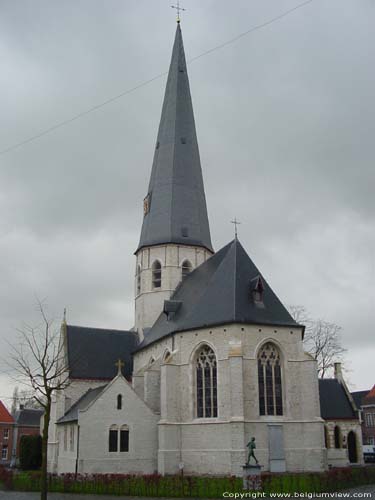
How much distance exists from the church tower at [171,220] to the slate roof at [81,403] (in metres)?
6.46

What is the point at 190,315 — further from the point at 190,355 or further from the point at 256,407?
the point at 256,407

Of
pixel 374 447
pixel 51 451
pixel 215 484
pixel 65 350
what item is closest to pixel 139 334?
pixel 65 350

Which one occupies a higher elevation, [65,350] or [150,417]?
[65,350]

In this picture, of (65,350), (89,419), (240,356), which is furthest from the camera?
(65,350)

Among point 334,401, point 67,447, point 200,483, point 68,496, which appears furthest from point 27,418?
point 200,483

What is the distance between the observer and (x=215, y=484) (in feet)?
64.7

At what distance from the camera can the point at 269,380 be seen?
27000mm

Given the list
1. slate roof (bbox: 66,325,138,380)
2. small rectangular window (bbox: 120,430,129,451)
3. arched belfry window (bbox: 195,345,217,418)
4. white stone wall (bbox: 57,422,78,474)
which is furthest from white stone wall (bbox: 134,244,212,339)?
small rectangular window (bbox: 120,430,129,451)

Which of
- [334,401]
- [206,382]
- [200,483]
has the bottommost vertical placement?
[200,483]

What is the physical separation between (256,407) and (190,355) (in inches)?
171

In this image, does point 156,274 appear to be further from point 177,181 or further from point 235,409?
point 235,409

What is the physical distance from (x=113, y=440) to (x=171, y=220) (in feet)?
54.9

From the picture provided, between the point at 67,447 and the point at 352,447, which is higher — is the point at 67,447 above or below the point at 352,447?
above

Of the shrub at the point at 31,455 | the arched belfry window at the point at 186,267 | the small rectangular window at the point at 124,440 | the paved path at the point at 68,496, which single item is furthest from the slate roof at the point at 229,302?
the shrub at the point at 31,455
